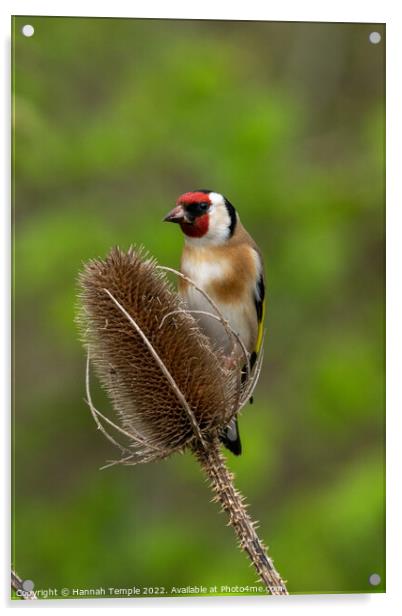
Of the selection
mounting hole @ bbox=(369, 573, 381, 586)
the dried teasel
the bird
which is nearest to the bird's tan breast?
the bird

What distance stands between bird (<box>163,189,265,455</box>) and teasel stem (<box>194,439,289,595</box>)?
1.34 feet

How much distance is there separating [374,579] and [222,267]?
96 cm

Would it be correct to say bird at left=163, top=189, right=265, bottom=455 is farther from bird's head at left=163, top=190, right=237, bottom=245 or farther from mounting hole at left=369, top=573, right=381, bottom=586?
mounting hole at left=369, top=573, right=381, bottom=586

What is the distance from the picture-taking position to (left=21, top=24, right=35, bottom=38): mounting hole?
253cm

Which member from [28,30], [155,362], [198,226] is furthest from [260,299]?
[28,30]

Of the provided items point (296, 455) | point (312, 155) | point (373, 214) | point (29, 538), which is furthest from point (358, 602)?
point (312, 155)

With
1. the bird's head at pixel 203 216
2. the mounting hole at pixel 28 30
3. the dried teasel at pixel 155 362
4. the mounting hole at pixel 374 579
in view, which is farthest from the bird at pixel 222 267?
the mounting hole at pixel 28 30

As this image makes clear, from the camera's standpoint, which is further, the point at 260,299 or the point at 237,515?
the point at 260,299

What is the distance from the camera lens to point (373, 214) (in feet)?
8.77

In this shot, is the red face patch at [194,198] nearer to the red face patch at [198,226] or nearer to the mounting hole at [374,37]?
the red face patch at [198,226]

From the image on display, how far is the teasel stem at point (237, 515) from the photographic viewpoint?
1870 mm

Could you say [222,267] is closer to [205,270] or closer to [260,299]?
[205,270]
